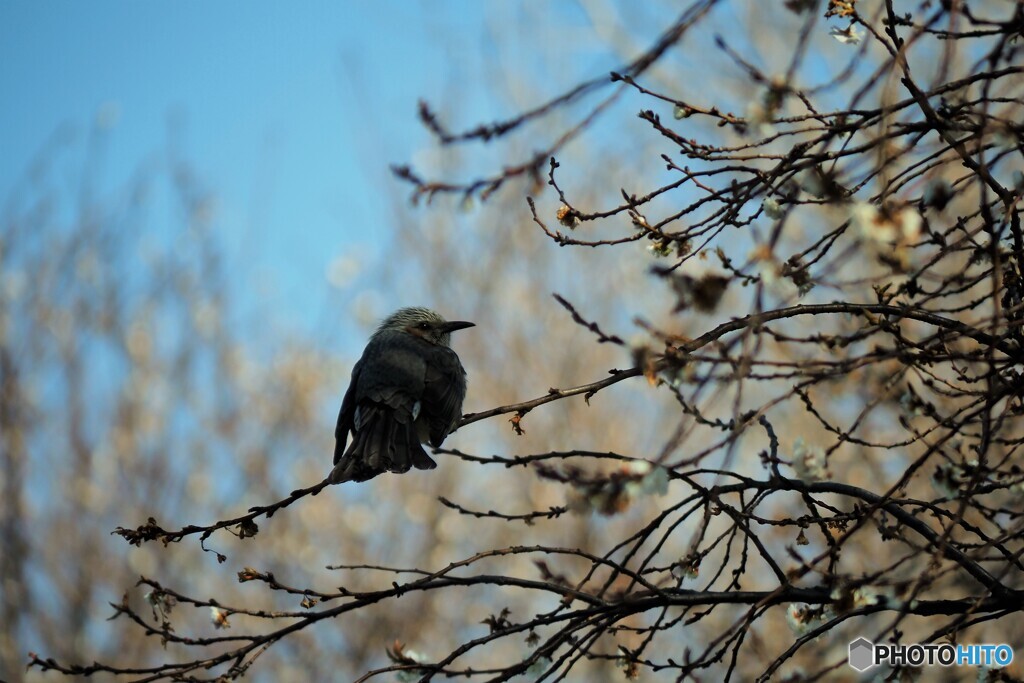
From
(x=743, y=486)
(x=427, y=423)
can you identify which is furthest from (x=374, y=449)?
Answer: (x=743, y=486)

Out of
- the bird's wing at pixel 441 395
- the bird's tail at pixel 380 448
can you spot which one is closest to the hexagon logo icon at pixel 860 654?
the bird's tail at pixel 380 448

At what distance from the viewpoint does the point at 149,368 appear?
14680 millimetres

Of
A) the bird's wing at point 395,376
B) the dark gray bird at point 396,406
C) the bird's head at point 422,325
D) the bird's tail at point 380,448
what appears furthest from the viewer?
the bird's head at point 422,325

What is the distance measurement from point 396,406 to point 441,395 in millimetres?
374

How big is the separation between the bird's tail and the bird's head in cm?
140

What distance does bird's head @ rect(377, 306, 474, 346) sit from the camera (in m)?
6.79

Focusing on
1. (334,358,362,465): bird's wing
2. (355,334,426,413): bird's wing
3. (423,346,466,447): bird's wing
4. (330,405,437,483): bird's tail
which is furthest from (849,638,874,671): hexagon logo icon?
(334,358,362,465): bird's wing

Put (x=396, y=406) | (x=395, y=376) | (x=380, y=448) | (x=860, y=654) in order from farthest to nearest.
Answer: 1. (x=395, y=376)
2. (x=396, y=406)
3. (x=380, y=448)
4. (x=860, y=654)

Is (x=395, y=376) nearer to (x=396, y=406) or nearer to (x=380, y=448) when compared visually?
(x=396, y=406)

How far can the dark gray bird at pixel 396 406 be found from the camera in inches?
190

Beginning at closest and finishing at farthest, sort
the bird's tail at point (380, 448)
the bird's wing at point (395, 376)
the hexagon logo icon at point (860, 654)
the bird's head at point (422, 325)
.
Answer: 1. the hexagon logo icon at point (860, 654)
2. the bird's tail at point (380, 448)
3. the bird's wing at point (395, 376)
4. the bird's head at point (422, 325)

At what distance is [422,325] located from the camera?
6.86 metres

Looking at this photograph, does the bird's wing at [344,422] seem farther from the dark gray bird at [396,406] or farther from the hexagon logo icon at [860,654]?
the hexagon logo icon at [860,654]

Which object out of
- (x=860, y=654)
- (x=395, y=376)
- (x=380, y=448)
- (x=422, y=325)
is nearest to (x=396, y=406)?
(x=395, y=376)
